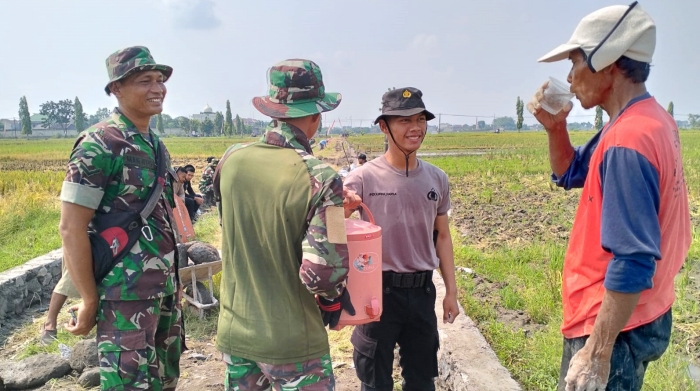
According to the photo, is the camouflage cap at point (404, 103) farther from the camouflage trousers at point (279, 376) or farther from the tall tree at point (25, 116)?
the tall tree at point (25, 116)

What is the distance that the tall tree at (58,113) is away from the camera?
100312 millimetres

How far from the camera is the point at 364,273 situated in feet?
6.60

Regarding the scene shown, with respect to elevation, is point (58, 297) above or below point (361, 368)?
above

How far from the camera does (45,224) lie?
8.78m

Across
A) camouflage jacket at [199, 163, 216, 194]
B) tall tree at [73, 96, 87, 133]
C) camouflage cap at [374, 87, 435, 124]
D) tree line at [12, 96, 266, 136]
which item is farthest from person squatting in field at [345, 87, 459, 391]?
tall tree at [73, 96, 87, 133]

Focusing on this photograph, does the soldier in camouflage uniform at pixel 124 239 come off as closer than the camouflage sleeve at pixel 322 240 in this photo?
No

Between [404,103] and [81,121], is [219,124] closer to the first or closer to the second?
[81,121]

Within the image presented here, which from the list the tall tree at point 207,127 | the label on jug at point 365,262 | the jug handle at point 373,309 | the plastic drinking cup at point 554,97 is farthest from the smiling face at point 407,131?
the tall tree at point 207,127

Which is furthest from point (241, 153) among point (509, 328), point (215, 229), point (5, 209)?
point (5, 209)

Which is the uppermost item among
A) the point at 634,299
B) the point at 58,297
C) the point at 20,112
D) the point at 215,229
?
the point at 20,112

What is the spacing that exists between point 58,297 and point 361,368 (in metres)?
1.57

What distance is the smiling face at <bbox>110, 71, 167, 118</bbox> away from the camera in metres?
2.54

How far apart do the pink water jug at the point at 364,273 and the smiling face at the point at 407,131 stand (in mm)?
853

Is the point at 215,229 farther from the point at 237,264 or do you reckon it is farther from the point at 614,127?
the point at 614,127
